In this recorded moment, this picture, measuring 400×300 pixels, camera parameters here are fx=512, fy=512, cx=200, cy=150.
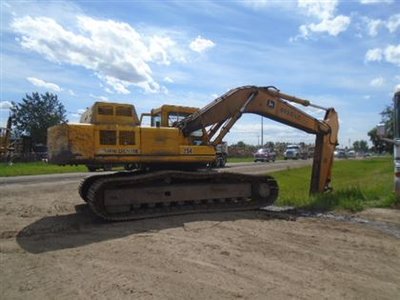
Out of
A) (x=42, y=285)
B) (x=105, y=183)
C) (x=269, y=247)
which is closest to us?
(x=42, y=285)

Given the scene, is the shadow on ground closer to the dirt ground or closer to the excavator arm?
the dirt ground

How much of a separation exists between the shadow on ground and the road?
19mm

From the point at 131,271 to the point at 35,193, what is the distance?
10.7 meters

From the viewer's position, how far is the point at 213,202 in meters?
13.0

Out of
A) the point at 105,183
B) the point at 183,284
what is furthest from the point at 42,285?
the point at 105,183

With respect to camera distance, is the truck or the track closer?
the track

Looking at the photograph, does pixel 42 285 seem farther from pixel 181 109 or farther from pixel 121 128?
pixel 181 109

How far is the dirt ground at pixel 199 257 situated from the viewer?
6.30 m

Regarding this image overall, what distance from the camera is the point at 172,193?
12125 mm

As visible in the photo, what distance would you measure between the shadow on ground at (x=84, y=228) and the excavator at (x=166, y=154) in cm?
44

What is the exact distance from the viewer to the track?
11297 mm

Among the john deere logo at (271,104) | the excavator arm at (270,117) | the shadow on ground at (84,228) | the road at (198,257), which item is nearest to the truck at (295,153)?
the excavator arm at (270,117)

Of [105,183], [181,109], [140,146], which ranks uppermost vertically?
[181,109]

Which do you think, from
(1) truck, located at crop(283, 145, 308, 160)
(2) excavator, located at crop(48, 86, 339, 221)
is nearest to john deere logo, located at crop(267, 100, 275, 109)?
(2) excavator, located at crop(48, 86, 339, 221)
